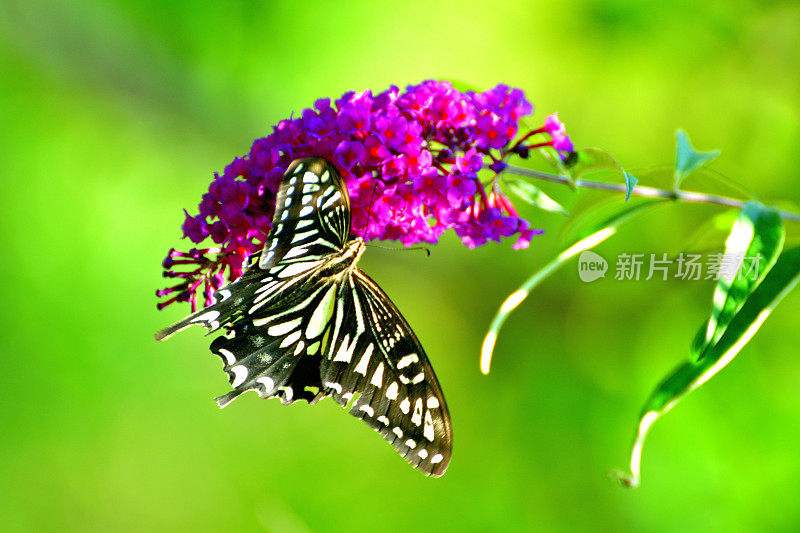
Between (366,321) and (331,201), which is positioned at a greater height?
(331,201)

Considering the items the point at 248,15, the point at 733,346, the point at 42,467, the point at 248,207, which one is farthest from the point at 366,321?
the point at 42,467

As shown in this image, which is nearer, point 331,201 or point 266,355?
point 331,201

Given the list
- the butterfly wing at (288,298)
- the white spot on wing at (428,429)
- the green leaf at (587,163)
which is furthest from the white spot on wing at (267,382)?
the green leaf at (587,163)

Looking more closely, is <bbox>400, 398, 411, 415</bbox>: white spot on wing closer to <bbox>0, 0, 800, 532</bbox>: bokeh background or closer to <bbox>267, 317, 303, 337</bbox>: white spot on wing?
<bbox>267, 317, 303, 337</bbox>: white spot on wing

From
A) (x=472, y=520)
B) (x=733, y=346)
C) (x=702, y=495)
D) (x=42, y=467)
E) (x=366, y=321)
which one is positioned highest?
(x=42, y=467)

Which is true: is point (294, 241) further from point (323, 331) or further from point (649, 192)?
point (649, 192)

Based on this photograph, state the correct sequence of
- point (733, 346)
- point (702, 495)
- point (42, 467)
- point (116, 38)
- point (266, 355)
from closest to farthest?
1. point (733, 346)
2. point (266, 355)
3. point (116, 38)
4. point (702, 495)
5. point (42, 467)

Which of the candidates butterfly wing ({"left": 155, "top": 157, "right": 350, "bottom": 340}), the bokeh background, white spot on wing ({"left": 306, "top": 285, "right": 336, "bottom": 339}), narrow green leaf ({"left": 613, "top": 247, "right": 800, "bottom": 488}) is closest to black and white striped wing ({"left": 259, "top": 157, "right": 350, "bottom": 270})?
butterfly wing ({"left": 155, "top": 157, "right": 350, "bottom": 340})

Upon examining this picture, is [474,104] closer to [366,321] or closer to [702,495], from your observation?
[366,321]
